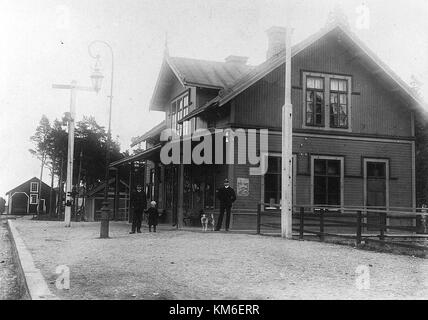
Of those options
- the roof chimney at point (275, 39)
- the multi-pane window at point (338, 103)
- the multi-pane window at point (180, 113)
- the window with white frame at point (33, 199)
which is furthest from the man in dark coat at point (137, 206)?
the window with white frame at point (33, 199)

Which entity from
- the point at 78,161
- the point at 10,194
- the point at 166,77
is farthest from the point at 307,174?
the point at 10,194

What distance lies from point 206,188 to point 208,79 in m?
4.46

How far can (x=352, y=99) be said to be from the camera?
65.7 ft

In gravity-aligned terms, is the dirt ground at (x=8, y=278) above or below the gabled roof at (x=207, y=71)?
below

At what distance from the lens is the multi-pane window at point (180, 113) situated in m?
22.9

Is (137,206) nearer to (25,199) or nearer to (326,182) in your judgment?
(326,182)

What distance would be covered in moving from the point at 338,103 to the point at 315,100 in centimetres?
94

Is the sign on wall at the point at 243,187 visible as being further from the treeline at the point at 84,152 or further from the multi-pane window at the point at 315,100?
the treeline at the point at 84,152

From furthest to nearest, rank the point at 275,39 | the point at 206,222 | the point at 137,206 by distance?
1. the point at 275,39
2. the point at 206,222
3. the point at 137,206

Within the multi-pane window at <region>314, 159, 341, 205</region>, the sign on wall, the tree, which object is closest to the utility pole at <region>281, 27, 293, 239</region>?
the sign on wall

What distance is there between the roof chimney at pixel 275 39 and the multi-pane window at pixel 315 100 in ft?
12.1

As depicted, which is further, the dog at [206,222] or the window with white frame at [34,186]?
the window with white frame at [34,186]

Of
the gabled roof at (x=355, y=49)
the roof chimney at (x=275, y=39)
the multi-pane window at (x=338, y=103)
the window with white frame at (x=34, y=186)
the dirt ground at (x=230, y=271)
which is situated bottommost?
the dirt ground at (x=230, y=271)

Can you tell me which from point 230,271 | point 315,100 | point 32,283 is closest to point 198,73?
point 315,100
